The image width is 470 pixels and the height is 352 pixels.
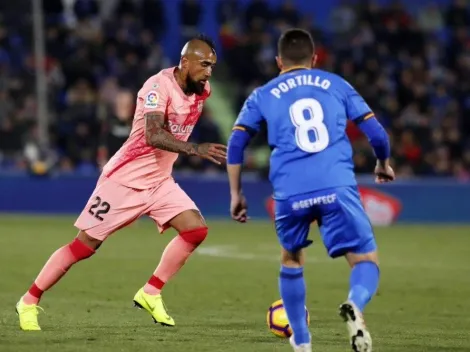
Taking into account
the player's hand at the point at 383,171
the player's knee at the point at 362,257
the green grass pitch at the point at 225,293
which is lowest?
the green grass pitch at the point at 225,293

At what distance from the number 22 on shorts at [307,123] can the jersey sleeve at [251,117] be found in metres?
0.22

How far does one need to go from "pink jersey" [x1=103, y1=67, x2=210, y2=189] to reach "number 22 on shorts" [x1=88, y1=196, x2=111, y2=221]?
21cm

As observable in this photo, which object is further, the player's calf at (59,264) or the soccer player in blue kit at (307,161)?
the player's calf at (59,264)

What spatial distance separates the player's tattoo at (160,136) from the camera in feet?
26.1

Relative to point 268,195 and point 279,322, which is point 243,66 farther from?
point 279,322

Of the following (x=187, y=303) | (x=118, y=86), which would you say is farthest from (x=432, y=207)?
(x=187, y=303)

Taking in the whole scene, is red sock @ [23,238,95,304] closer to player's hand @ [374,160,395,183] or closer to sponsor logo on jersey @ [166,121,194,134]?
sponsor logo on jersey @ [166,121,194,134]

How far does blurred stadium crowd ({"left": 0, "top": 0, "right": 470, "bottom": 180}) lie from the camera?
21.6 metres

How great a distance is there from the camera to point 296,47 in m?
6.73

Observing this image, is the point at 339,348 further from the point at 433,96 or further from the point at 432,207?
the point at 433,96

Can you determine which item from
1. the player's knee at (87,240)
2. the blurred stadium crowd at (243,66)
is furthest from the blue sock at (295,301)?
the blurred stadium crowd at (243,66)

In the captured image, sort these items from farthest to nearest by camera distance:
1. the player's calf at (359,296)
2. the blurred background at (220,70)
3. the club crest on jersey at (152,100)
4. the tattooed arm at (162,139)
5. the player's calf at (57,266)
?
the blurred background at (220,70), the player's calf at (57,266), the club crest on jersey at (152,100), the tattooed arm at (162,139), the player's calf at (359,296)

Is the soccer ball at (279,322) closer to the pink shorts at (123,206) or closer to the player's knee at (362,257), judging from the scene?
the pink shorts at (123,206)

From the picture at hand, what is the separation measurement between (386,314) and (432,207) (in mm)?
11052
